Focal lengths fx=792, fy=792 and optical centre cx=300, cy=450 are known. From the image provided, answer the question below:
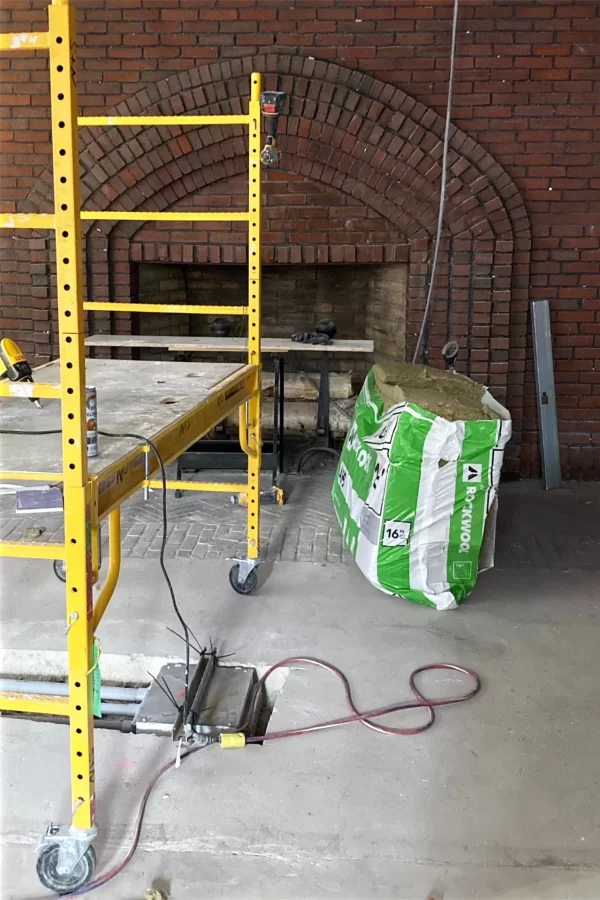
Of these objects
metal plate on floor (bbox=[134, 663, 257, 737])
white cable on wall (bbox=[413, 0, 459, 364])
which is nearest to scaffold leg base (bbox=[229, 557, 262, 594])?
metal plate on floor (bbox=[134, 663, 257, 737])

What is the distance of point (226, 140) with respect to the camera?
15.0ft

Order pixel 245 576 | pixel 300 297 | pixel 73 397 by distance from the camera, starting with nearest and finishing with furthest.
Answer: pixel 73 397 < pixel 245 576 < pixel 300 297

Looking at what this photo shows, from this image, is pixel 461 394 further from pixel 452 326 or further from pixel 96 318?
pixel 96 318

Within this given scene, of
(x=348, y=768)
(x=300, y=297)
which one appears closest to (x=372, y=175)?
(x=300, y=297)

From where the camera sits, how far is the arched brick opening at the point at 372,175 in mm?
4453

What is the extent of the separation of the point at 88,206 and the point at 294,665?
3.25 m

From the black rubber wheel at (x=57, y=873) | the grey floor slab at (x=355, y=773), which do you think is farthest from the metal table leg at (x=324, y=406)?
the black rubber wheel at (x=57, y=873)

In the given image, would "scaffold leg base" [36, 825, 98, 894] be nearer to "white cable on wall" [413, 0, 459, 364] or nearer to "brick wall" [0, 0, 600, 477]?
"white cable on wall" [413, 0, 459, 364]

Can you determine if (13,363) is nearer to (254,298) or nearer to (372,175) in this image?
(254,298)

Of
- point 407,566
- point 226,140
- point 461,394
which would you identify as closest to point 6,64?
point 226,140

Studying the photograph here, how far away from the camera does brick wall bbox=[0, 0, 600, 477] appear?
4422 millimetres

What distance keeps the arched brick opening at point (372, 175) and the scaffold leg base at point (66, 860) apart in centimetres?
358

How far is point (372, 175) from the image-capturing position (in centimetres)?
456

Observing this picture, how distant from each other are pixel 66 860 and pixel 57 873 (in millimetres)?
33
